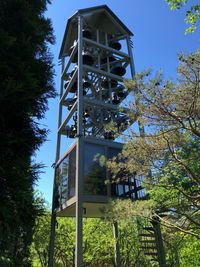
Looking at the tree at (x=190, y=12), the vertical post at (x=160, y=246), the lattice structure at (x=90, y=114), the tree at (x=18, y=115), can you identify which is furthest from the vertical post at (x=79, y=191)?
the tree at (x=190, y=12)

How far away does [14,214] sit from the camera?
423cm

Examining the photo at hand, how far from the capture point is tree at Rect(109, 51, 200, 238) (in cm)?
566

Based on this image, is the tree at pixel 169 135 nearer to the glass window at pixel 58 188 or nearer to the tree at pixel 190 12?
the tree at pixel 190 12

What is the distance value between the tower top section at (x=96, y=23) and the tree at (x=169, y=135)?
27.9 feet

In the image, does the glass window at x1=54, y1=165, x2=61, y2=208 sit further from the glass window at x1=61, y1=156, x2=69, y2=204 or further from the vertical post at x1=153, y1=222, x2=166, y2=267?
the vertical post at x1=153, y1=222, x2=166, y2=267

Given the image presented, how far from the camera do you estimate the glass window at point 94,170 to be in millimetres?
9539

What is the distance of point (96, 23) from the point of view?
13969 millimetres

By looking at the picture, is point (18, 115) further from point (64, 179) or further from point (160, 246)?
point (64, 179)

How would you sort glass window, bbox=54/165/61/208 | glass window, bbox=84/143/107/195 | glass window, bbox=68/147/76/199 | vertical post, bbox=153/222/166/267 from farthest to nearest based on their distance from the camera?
glass window, bbox=54/165/61/208, glass window, bbox=68/147/76/199, glass window, bbox=84/143/107/195, vertical post, bbox=153/222/166/267

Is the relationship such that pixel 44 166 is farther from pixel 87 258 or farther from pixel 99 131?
pixel 87 258

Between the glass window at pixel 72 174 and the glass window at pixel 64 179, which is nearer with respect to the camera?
the glass window at pixel 72 174

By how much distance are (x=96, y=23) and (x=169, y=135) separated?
962 centimetres

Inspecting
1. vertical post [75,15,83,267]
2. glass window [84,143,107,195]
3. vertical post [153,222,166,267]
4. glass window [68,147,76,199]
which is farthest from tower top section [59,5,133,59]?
vertical post [153,222,166,267]

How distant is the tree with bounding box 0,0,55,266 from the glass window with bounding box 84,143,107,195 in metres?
4.60
